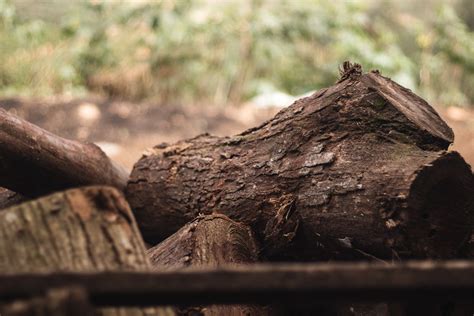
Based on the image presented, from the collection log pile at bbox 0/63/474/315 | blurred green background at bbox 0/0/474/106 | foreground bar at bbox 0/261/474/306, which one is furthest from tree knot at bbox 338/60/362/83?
blurred green background at bbox 0/0/474/106

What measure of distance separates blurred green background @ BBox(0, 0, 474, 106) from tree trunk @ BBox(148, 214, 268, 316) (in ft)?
18.8

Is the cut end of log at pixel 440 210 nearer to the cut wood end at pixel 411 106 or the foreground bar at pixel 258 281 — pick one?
the cut wood end at pixel 411 106

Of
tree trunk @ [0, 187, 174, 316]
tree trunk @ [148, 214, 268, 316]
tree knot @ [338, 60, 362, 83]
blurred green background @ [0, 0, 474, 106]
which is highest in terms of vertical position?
blurred green background @ [0, 0, 474, 106]

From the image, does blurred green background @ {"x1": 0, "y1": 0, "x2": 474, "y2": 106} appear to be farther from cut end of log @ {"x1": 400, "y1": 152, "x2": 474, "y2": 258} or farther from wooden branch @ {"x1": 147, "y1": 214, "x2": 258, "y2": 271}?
cut end of log @ {"x1": 400, "y1": 152, "x2": 474, "y2": 258}

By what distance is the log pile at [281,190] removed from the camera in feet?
5.66

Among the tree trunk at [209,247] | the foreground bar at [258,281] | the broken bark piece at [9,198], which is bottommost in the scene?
the foreground bar at [258,281]

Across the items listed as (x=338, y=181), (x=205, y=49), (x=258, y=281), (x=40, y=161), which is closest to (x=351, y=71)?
(x=338, y=181)

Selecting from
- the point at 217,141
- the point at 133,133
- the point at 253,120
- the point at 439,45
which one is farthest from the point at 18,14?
the point at 217,141

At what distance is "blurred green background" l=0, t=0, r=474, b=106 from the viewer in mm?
7812

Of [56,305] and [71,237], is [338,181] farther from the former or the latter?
[56,305]

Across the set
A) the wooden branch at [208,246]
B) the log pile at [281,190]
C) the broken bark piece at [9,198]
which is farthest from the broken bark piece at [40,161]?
the wooden branch at [208,246]

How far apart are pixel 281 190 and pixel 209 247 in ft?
1.02

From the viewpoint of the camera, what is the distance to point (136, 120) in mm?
6312

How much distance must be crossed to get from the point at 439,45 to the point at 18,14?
5690 millimetres
